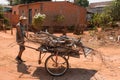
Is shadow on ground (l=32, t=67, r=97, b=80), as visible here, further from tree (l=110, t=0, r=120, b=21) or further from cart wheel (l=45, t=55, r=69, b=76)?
tree (l=110, t=0, r=120, b=21)

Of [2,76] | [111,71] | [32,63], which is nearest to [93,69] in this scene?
[111,71]

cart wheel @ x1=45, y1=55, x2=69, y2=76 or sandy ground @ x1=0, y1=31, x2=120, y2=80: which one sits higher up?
cart wheel @ x1=45, y1=55, x2=69, y2=76

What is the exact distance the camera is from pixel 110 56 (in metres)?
12.9

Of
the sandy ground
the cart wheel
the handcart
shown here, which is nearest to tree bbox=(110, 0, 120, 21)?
the sandy ground

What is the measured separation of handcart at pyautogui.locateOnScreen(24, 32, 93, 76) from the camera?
8.73m

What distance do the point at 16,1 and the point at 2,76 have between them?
42866 millimetres

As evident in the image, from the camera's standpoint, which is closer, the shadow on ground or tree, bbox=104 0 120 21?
the shadow on ground

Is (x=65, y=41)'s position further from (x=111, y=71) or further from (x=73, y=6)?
(x=73, y=6)

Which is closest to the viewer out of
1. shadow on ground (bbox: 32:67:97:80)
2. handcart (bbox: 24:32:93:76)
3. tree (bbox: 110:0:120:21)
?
shadow on ground (bbox: 32:67:97:80)

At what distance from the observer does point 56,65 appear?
901 centimetres

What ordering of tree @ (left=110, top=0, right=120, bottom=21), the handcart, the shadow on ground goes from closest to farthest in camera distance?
1. the shadow on ground
2. the handcart
3. tree @ (left=110, top=0, right=120, bottom=21)

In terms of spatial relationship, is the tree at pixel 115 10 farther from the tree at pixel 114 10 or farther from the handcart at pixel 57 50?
the handcart at pixel 57 50

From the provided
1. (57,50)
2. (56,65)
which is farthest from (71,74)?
(57,50)

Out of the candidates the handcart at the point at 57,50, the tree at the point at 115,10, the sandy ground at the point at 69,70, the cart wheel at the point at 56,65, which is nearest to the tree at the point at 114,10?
the tree at the point at 115,10
